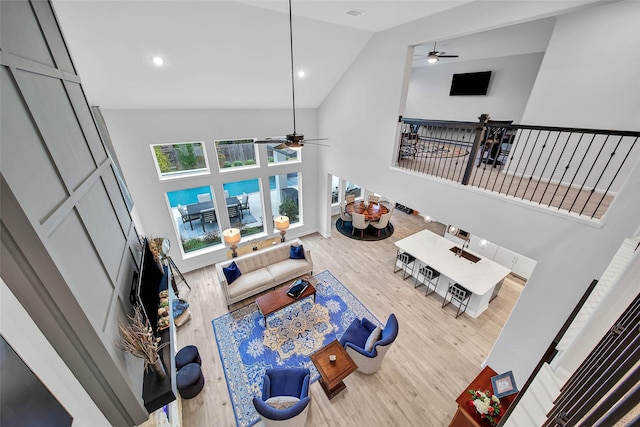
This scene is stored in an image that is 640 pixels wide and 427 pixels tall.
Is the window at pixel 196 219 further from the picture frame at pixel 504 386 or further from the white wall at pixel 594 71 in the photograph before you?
the white wall at pixel 594 71

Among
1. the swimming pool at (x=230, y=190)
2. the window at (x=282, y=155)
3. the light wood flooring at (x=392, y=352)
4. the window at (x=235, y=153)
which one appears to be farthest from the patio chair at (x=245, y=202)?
the light wood flooring at (x=392, y=352)

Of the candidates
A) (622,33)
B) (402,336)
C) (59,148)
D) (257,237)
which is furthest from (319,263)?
(622,33)

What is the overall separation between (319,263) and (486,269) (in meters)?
4.16

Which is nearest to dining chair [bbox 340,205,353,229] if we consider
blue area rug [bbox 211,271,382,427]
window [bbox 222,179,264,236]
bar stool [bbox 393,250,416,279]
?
bar stool [bbox 393,250,416,279]

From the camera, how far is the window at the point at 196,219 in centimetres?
668

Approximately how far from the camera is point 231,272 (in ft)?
17.7

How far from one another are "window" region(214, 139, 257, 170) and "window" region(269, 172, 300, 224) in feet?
4.40

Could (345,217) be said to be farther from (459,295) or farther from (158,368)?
(158,368)

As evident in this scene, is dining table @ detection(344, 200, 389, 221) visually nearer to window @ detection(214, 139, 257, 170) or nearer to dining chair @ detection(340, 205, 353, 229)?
dining chair @ detection(340, 205, 353, 229)

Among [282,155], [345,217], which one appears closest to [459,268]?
[345,217]

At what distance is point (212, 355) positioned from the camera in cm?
441

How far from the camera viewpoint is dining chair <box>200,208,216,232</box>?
6730mm

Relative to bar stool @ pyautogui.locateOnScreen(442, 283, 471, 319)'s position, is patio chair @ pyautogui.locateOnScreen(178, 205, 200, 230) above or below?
above

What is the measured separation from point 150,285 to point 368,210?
6.87m
